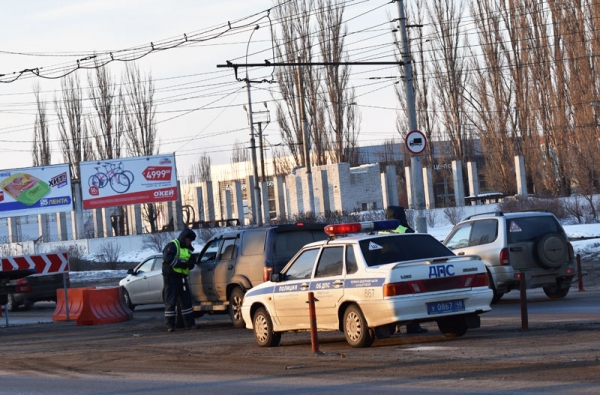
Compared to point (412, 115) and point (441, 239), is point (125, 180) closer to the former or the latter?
point (441, 239)

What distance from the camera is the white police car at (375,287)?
38.1 feet

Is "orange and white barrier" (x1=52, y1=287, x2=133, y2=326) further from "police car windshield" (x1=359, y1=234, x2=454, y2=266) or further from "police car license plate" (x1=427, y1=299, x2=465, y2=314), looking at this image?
"police car license plate" (x1=427, y1=299, x2=465, y2=314)

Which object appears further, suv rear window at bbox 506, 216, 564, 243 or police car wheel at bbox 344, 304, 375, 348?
suv rear window at bbox 506, 216, 564, 243

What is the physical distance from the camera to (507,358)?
10.3m

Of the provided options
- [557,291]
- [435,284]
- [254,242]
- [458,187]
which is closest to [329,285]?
[435,284]

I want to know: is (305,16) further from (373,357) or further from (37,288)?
(373,357)

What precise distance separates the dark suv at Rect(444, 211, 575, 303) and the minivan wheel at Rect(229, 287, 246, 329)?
15.6 ft

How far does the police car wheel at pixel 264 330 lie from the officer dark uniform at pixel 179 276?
4.16m

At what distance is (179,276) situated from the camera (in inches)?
693

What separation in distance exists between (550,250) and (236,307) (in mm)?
6035

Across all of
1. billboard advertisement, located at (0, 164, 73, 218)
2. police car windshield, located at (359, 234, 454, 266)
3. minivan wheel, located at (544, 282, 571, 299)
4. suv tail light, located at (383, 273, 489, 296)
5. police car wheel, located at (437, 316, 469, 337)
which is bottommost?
minivan wheel, located at (544, 282, 571, 299)

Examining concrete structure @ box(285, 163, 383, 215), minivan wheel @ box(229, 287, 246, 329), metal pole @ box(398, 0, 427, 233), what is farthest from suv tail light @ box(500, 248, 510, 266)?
concrete structure @ box(285, 163, 383, 215)

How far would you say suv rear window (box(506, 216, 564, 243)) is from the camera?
58.4ft

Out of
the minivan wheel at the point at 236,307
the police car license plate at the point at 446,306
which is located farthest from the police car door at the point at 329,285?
the minivan wheel at the point at 236,307
